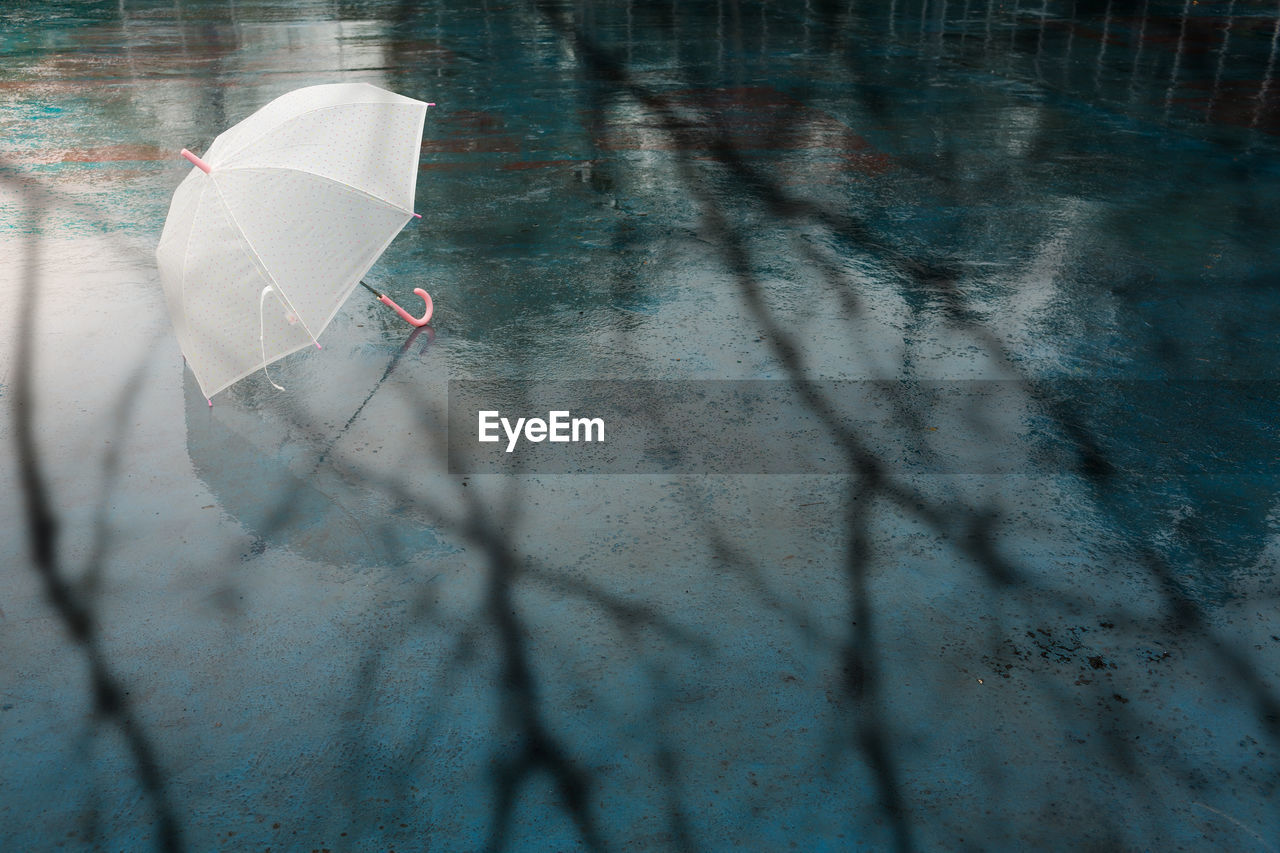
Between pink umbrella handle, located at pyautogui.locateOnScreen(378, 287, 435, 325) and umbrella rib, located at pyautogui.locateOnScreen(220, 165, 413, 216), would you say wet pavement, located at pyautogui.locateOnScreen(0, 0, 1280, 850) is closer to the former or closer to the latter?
pink umbrella handle, located at pyautogui.locateOnScreen(378, 287, 435, 325)

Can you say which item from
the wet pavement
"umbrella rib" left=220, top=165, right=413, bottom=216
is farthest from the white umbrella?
the wet pavement

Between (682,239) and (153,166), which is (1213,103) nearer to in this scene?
(682,239)

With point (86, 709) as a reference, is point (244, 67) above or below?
above

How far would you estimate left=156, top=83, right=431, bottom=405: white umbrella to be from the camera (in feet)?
16.2

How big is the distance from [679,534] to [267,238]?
236 cm

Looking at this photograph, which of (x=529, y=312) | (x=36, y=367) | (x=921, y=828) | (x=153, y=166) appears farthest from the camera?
(x=153, y=166)

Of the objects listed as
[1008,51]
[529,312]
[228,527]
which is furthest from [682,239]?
[1008,51]

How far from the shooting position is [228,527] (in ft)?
15.7

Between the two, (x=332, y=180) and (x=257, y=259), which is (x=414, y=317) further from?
(x=257, y=259)

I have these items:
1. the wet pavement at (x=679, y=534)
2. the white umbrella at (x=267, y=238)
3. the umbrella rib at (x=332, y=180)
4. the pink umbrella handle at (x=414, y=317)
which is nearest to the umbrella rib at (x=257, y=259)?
the white umbrella at (x=267, y=238)

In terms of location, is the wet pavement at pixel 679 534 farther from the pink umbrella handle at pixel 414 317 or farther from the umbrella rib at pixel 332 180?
the umbrella rib at pixel 332 180

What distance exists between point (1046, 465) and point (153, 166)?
27.2 feet

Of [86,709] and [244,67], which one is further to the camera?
[244,67]

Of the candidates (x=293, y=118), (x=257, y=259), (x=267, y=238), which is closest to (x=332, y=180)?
(x=293, y=118)
